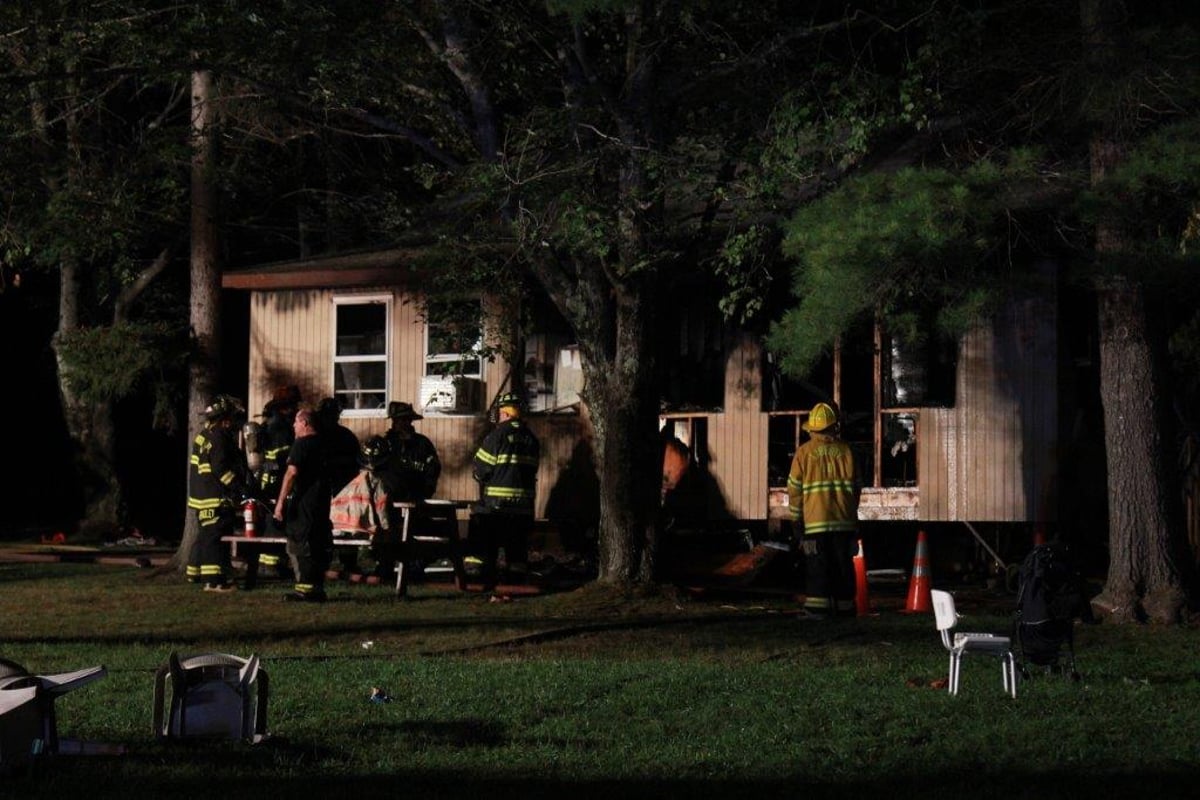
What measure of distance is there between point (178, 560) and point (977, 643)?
11454 mm

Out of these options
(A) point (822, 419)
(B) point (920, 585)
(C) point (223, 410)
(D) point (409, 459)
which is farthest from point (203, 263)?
(B) point (920, 585)

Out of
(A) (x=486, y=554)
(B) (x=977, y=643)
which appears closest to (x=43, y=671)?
(B) (x=977, y=643)

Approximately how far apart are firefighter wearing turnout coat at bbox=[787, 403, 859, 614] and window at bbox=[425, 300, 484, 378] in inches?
215

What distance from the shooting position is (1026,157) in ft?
43.1

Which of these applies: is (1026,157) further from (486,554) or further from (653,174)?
(486,554)

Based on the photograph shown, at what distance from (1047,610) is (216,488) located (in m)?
9.34

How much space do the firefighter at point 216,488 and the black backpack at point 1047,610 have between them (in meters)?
9.09

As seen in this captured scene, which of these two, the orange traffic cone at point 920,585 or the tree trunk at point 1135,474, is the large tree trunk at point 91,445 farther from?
the tree trunk at point 1135,474

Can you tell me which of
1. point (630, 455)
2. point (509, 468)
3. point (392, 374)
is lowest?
point (509, 468)

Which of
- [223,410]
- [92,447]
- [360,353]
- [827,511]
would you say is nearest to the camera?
[827,511]

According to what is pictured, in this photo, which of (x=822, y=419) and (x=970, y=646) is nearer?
(x=970, y=646)

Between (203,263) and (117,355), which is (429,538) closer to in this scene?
(203,263)

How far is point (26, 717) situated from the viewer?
666 cm

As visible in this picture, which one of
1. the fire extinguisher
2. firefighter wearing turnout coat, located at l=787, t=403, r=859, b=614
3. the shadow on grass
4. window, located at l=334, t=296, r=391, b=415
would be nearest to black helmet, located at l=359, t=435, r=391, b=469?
the fire extinguisher
